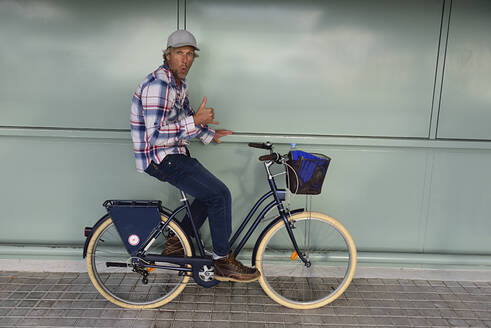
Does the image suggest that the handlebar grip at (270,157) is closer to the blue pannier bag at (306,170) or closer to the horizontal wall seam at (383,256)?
the blue pannier bag at (306,170)

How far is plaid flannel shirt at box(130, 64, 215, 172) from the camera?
2.87m

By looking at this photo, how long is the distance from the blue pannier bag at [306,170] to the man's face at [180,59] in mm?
1091

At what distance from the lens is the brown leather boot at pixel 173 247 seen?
11.3 feet

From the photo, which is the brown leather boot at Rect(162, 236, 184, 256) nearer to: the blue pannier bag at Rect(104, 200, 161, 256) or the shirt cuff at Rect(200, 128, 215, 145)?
the blue pannier bag at Rect(104, 200, 161, 256)

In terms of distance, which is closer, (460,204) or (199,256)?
(199,256)

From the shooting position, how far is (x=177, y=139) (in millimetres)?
2967

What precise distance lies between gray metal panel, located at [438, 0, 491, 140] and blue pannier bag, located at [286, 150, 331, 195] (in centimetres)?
153

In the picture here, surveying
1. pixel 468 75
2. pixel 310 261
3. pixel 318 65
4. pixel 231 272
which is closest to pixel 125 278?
pixel 231 272

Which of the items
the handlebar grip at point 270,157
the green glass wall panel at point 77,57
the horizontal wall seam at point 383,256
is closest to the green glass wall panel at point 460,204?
the horizontal wall seam at point 383,256

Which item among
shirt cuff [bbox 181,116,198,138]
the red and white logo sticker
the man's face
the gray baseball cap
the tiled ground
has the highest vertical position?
the gray baseball cap

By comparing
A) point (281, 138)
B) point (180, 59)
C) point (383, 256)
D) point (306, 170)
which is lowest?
point (383, 256)

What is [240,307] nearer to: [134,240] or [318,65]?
[134,240]

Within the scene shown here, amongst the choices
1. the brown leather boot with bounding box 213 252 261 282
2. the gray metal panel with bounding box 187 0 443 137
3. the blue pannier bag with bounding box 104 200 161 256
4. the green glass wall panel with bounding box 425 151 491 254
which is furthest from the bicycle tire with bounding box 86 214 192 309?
the green glass wall panel with bounding box 425 151 491 254

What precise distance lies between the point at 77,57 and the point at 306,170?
7.88 feet
